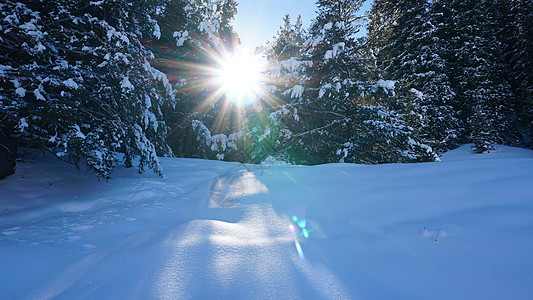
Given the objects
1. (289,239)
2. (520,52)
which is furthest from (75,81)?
(520,52)

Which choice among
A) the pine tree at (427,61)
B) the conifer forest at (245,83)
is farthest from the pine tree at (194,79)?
the pine tree at (427,61)

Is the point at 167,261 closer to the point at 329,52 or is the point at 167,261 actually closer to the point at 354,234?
the point at 354,234

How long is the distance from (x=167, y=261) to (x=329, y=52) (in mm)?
7060

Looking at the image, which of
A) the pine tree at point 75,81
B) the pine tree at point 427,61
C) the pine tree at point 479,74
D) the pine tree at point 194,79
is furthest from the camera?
the pine tree at point 479,74

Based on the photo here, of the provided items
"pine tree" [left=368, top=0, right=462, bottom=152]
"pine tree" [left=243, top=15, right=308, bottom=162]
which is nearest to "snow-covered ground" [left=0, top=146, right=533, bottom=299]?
"pine tree" [left=243, top=15, right=308, bottom=162]

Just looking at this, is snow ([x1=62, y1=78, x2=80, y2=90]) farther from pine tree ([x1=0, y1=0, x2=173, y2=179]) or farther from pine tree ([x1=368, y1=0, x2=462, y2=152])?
pine tree ([x1=368, y1=0, x2=462, y2=152])

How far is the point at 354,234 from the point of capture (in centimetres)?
236

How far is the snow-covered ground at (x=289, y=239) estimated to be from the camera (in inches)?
64.1

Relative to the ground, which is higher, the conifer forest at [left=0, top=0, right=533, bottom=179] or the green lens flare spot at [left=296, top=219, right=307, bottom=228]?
the conifer forest at [left=0, top=0, right=533, bottom=179]

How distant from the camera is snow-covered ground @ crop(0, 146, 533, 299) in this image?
1.63 metres

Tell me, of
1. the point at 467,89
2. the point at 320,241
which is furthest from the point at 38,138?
the point at 467,89

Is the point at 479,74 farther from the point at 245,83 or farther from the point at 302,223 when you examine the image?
the point at 302,223

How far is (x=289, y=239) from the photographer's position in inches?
94.8

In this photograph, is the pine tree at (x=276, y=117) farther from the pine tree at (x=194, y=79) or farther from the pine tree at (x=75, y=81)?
the pine tree at (x=75, y=81)
